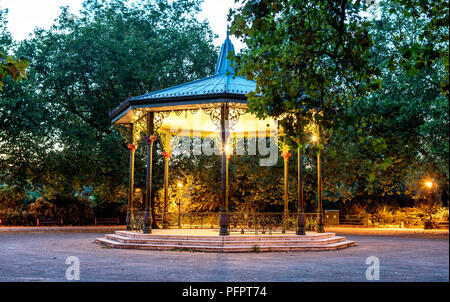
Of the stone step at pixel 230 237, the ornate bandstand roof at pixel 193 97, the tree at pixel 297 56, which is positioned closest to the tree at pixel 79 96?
the ornate bandstand roof at pixel 193 97

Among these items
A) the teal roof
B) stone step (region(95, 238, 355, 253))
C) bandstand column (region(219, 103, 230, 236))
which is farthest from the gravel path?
the teal roof

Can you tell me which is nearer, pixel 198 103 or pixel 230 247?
pixel 230 247

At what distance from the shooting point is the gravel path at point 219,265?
31.2 ft

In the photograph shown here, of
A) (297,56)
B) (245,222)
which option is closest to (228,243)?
(245,222)

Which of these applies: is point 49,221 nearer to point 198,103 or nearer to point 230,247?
point 198,103

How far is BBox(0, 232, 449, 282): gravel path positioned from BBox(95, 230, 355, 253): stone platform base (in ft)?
2.89

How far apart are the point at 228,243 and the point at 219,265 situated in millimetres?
4300

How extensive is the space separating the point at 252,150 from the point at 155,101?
16057mm

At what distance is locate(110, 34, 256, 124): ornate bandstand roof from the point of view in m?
17.3

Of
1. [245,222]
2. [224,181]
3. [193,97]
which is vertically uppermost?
[193,97]

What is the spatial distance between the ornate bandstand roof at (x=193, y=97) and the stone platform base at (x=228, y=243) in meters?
5.02

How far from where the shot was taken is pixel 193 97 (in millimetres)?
17531
